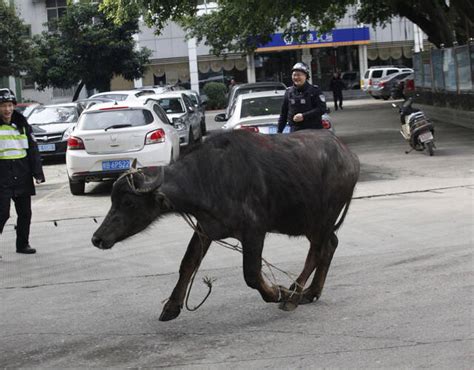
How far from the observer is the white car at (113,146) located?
14781 mm

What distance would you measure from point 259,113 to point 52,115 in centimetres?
1004

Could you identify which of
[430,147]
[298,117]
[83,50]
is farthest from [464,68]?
[83,50]

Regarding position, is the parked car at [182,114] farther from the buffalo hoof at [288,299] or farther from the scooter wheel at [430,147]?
the buffalo hoof at [288,299]

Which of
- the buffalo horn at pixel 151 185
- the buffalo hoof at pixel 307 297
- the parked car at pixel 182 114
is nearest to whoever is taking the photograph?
the buffalo horn at pixel 151 185

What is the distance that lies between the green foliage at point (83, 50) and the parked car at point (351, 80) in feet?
50.6

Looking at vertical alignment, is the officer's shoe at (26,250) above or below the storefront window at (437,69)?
below

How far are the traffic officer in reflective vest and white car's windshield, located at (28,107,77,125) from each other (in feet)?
45.4

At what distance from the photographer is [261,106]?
15.8 meters

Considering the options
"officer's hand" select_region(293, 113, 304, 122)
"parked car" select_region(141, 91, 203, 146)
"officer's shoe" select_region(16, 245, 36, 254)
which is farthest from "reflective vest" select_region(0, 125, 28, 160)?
"parked car" select_region(141, 91, 203, 146)

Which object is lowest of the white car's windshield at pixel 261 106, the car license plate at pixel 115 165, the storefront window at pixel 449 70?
the car license plate at pixel 115 165

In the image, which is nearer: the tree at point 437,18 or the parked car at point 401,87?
the tree at point 437,18

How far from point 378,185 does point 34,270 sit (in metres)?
6.76

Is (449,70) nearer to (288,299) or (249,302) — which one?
(249,302)

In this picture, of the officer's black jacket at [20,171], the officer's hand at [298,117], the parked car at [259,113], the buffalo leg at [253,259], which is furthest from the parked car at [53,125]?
the buffalo leg at [253,259]
